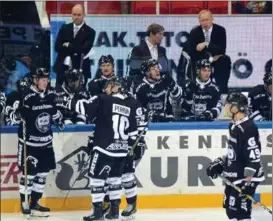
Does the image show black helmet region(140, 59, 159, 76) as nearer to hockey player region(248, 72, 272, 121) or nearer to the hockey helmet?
hockey player region(248, 72, 272, 121)

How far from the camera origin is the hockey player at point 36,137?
867cm

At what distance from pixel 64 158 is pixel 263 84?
6.13 feet

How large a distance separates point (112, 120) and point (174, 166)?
98cm

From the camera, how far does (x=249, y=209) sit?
7.75m

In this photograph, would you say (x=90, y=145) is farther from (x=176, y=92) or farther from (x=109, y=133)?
(x=176, y=92)

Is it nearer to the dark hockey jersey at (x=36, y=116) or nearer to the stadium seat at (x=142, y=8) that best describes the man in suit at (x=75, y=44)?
the stadium seat at (x=142, y=8)

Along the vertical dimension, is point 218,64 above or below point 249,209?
above

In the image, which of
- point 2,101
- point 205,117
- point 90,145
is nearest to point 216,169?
point 90,145

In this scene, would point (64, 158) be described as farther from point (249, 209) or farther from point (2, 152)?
point (249, 209)

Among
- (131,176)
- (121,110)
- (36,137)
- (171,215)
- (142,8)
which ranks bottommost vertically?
(171,215)

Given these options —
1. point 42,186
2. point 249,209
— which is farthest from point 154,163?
point 249,209

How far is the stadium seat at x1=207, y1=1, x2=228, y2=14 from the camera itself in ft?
31.2

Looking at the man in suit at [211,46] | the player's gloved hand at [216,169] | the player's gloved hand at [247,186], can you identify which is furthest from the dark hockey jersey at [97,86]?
the player's gloved hand at [247,186]

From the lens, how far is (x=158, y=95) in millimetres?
9266
